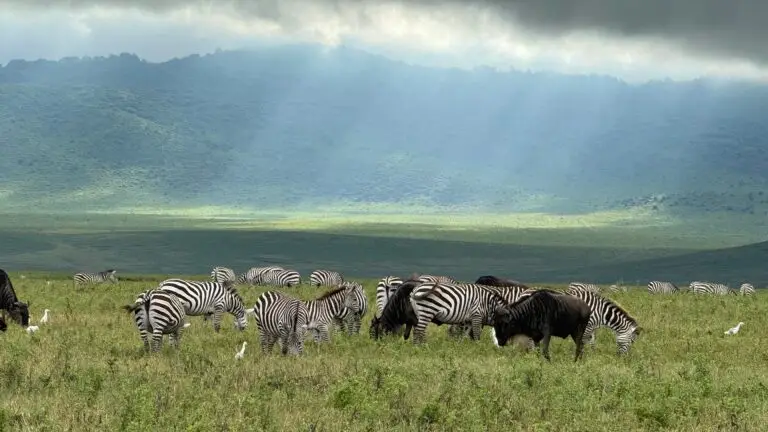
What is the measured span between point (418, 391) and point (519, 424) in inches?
100

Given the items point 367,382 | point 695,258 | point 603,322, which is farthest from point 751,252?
point 367,382

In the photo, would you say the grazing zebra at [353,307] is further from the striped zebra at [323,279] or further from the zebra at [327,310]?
the striped zebra at [323,279]

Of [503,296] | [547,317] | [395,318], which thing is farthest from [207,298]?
[547,317]

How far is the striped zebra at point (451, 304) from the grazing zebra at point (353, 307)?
1401 millimetres

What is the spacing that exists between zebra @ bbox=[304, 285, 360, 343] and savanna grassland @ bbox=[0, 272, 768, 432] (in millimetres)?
464

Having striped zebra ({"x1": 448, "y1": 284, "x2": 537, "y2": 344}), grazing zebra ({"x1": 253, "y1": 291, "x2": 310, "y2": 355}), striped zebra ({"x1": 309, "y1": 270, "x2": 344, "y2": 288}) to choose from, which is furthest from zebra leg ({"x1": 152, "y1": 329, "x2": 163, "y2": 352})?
striped zebra ({"x1": 309, "y1": 270, "x2": 344, "y2": 288})

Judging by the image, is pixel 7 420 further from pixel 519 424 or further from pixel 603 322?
pixel 603 322

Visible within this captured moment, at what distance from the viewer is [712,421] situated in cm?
1458

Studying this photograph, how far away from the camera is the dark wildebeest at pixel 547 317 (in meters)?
20.9

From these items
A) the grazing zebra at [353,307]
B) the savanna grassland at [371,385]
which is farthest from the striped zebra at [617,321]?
the grazing zebra at [353,307]

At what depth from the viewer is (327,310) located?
2308 centimetres

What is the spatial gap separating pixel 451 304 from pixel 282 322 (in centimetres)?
416

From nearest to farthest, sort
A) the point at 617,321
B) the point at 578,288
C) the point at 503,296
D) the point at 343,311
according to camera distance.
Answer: the point at 617,321
the point at 343,311
the point at 503,296
the point at 578,288

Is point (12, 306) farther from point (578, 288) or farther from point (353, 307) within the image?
point (578, 288)
